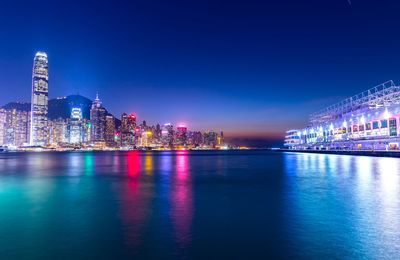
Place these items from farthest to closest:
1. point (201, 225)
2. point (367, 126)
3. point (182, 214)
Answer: point (367, 126) < point (182, 214) < point (201, 225)

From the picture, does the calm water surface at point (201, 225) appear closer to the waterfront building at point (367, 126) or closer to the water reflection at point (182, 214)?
the water reflection at point (182, 214)

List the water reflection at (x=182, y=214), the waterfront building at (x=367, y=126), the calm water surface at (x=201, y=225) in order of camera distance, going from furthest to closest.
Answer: the waterfront building at (x=367, y=126)
the water reflection at (x=182, y=214)
the calm water surface at (x=201, y=225)

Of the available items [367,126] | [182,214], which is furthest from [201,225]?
[367,126]

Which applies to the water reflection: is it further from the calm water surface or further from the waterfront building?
the waterfront building

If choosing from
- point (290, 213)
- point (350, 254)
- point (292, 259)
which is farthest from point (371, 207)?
point (292, 259)

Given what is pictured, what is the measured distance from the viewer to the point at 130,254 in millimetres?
11430

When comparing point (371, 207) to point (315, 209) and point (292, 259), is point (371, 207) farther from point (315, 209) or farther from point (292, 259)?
point (292, 259)

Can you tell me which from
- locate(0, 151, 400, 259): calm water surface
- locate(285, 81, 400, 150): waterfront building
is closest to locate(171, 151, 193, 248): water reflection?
locate(0, 151, 400, 259): calm water surface

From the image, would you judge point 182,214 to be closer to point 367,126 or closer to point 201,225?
point 201,225

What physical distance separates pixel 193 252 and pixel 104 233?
14.8ft

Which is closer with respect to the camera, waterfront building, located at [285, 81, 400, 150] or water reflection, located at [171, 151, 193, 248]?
water reflection, located at [171, 151, 193, 248]

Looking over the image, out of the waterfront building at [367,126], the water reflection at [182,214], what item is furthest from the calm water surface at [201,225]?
the waterfront building at [367,126]

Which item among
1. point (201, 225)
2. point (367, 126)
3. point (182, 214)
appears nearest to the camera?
point (201, 225)

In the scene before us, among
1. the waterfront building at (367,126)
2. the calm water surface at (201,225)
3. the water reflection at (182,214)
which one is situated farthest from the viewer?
the waterfront building at (367,126)
